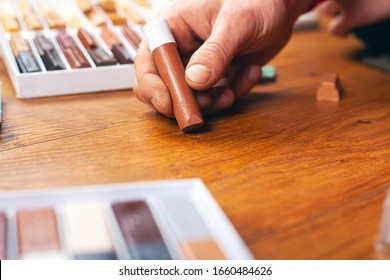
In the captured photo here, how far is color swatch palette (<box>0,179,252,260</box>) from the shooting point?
453mm

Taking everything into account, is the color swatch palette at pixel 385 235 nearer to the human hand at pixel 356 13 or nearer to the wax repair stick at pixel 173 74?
the wax repair stick at pixel 173 74

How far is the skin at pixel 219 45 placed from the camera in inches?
27.0

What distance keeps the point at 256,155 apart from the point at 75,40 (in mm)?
439

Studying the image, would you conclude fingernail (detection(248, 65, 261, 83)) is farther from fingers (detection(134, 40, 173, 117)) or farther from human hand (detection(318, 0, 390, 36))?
human hand (detection(318, 0, 390, 36))

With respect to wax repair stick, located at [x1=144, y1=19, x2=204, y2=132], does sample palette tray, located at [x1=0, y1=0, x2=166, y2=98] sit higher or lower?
lower

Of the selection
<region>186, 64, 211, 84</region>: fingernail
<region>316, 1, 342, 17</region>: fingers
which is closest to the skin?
<region>186, 64, 211, 84</region>: fingernail

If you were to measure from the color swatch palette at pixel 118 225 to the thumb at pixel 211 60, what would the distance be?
193mm

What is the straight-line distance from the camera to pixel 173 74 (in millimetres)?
679

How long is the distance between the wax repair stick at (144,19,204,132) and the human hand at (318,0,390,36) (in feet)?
1.66

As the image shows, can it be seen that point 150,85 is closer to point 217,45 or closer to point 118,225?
point 217,45

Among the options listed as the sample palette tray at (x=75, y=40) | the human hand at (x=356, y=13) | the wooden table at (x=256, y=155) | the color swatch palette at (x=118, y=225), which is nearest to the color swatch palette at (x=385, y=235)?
the wooden table at (x=256, y=155)

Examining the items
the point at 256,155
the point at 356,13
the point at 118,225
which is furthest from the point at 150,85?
the point at 356,13

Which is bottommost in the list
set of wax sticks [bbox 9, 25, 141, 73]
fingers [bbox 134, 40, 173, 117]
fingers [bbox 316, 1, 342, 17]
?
fingers [bbox 316, 1, 342, 17]

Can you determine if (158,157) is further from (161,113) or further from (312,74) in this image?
(312,74)
